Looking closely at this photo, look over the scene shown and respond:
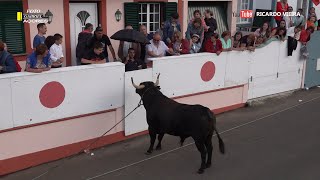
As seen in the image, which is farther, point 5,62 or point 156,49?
point 156,49

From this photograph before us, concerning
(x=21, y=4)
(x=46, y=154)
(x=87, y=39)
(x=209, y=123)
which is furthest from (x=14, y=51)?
(x=209, y=123)

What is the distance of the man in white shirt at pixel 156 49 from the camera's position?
31.7ft

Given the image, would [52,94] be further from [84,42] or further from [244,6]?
[244,6]

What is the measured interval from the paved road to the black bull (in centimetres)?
38

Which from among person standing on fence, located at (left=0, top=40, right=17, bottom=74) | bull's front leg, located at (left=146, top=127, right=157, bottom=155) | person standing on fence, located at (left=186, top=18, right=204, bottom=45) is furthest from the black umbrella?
person standing on fence, located at (left=0, top=40, right=17, bottom=74)

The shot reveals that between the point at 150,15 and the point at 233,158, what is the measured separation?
714 centimetres

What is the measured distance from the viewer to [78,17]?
39.9ft

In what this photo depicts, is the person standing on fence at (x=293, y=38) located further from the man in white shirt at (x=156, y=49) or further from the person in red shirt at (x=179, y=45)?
the man in white shirt at (x=156, y=49)

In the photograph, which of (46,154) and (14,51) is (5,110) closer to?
(46,154)

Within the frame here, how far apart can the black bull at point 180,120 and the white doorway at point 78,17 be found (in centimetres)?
466

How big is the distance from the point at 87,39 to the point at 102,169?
3.46 m

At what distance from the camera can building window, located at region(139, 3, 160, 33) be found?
1374 cm

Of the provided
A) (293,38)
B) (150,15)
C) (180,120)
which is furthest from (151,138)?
(150,15)

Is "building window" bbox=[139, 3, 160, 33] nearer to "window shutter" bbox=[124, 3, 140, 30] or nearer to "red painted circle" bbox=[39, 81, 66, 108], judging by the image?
"window shutter" bbox=[124, 3, 140, 30]
